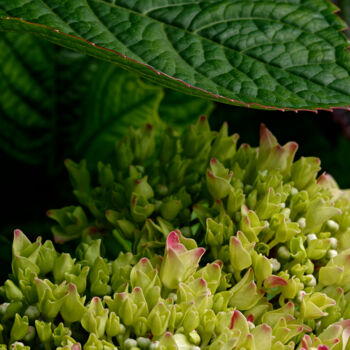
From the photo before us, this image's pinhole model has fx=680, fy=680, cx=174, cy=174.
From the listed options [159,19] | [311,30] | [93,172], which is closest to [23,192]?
[93,172]

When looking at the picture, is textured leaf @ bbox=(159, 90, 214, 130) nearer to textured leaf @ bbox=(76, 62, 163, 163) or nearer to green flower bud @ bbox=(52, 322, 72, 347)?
textured leaf @ bbox=(76, 62, 163, 163)

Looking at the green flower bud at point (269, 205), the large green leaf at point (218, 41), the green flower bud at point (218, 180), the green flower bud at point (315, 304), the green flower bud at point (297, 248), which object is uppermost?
the large green leaf at point (218, 41)

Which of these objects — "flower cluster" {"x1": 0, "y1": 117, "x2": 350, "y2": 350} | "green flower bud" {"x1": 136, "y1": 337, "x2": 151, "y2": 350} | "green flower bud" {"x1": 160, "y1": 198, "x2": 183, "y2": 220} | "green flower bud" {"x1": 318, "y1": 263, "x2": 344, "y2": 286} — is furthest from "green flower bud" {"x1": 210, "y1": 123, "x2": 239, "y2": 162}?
"green flower bud" {"x1": 136, "y1": 337, "x2": 151, "y2": 350}

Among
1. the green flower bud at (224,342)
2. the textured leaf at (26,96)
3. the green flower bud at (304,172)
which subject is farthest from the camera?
the textured leaf at (26,96)

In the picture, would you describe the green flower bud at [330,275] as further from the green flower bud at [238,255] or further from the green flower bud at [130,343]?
the green flower bud at [130,343]

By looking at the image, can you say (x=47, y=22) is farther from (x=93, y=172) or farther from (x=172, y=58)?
(x=93, y=172)

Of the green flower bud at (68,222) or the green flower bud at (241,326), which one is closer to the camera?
the green flower bud at (241,326)

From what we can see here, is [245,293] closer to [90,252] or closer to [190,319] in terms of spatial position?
[190,319]

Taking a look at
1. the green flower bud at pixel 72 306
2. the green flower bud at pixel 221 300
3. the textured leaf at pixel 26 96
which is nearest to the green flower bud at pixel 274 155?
the green flower bud at pixel 221 300

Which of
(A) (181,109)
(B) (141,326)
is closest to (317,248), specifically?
(B) (141,326)
